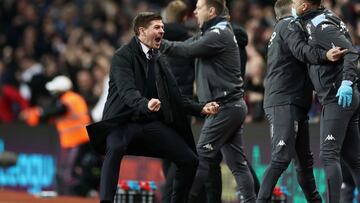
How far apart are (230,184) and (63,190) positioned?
4.05 meters

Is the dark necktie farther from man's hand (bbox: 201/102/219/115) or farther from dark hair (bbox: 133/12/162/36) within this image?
man's hand (bbox: 201/102/219/115)

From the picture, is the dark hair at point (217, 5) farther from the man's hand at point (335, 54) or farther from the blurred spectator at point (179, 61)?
the man's hand at point (335, 54)

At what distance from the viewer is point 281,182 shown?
14789mm

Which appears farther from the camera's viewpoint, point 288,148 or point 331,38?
point 288,148

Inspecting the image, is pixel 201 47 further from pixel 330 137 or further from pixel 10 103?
pixel 10 103

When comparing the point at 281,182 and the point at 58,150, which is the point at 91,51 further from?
the point at 281,182

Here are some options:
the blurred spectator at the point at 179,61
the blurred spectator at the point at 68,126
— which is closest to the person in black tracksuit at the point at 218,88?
the blurred spectator at the point at 179,61

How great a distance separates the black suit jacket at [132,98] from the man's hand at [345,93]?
1452mm

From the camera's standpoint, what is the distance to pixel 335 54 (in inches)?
413

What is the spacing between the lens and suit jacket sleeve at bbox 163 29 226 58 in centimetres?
1157

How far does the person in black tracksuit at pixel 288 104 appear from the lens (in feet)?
35.8

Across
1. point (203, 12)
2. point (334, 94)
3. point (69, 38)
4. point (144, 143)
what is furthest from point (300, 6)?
point (69, 38)

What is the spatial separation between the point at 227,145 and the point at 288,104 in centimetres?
108

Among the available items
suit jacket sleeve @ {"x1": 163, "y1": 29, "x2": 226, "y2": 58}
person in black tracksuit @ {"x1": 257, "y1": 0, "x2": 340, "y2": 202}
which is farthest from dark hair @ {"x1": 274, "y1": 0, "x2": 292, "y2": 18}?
suit jacket sleeve @ {"x1": 163, "y1": 29, "x2": 226, "y2": 58}
